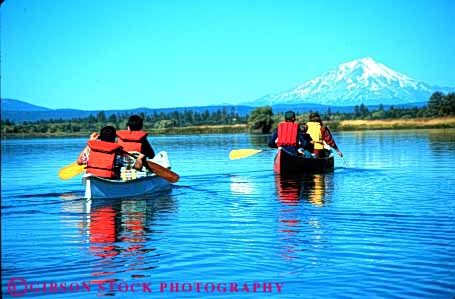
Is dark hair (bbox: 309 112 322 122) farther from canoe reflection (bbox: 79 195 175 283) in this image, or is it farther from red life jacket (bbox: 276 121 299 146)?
canoe reflection (bbox: 79 195 175 283)

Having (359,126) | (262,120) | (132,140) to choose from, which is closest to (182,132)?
(262,120)

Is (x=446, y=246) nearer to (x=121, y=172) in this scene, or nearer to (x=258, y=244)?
(x=258, y=244)

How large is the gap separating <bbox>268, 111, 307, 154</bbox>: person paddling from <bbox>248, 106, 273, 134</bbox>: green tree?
6803cm

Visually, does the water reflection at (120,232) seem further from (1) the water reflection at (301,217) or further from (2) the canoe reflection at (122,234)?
(1) the water reflection at (301,217)

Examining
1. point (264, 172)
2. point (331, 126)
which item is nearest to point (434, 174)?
point (264, 172)

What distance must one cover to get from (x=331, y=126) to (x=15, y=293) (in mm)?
88891

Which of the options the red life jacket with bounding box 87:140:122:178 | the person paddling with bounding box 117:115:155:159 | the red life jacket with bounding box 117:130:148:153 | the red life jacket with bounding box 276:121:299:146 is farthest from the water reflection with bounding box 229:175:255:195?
the red life jacket with bounding box 87:140:122:178

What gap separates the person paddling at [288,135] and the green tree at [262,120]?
223 ft

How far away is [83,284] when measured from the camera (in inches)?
296

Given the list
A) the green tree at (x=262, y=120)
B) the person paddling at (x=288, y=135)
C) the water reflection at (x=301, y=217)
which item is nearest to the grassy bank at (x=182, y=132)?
the green tree at (x=262, y=120)

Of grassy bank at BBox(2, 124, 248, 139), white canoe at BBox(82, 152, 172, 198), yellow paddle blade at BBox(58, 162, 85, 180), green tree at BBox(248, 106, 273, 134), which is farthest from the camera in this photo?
grassy bank at BBox(2, 124, 248, 139)

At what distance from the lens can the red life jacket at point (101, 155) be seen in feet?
48.8

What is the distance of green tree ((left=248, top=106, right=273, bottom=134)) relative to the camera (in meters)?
89.8

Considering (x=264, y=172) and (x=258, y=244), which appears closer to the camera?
(x=258, y=244)
